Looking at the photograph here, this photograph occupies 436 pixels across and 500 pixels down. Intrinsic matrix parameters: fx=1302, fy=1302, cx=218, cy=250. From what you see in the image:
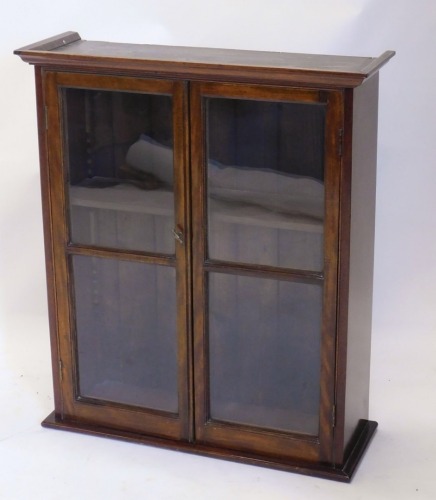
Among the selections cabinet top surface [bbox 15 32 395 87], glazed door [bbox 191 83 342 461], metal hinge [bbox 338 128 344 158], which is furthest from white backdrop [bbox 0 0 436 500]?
metal hinge [bbox 338 128 344 158]

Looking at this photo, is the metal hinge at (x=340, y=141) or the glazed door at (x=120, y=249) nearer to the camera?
the metal hinge at (x=340, y=141)

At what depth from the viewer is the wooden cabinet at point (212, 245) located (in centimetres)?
274

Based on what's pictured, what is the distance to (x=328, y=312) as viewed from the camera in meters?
2.82

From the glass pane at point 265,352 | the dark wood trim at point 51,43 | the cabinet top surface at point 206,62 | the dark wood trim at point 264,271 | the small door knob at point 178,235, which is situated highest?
the dark wood trim at point 51,43

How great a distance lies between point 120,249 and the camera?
295 cm

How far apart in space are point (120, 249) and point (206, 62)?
49 cm

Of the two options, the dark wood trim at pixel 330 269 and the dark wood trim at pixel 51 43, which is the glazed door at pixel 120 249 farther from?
the dark wood trim at pixel 330 269

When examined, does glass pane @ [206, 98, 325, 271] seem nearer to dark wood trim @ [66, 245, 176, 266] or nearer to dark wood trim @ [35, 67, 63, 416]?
dark wood trim @ [66, 245, 176, 266]

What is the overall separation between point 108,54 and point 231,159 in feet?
Result: 1.16

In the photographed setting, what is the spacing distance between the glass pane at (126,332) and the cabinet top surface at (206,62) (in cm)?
47

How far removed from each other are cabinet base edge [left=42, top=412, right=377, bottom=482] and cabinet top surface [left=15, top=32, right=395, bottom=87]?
87cm

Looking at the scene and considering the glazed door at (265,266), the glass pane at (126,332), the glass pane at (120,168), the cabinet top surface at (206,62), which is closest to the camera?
the cabinet top surface at (206,62)

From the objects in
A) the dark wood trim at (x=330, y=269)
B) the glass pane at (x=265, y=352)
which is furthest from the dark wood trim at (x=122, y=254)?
the dark wood trim at (x=330, y=269)

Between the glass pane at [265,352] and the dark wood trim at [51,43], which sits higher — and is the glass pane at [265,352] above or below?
below
